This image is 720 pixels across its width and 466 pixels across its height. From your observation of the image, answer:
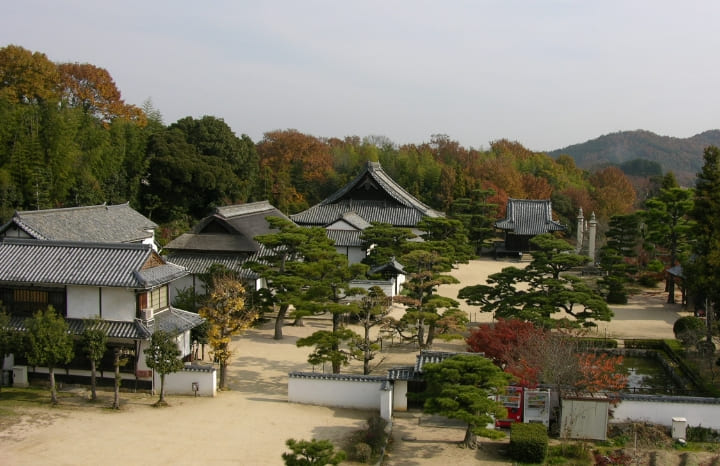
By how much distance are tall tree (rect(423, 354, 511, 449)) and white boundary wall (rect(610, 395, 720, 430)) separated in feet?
10.7

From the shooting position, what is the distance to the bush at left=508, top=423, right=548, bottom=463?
13.5 meters

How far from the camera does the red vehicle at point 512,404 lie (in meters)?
15.6

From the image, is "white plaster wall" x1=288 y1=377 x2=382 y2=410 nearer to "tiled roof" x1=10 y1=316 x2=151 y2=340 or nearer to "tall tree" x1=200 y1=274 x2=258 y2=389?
"tall tree" x1=200 y1=274 x2=258 y2=389

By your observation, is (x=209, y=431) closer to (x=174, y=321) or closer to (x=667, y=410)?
(x=174, y=321)

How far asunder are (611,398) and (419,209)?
24288 millimetres

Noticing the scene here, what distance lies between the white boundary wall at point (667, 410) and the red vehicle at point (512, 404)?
2191 millimetres

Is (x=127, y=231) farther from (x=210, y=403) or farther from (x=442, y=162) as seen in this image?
(x=442, y=162)

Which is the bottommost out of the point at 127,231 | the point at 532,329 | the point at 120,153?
the point at 532,329

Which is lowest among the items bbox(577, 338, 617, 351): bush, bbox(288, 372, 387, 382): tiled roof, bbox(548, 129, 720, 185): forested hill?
bbox(288, 372, 387, 382): tiled roof

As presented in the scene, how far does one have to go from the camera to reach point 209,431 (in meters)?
14.9

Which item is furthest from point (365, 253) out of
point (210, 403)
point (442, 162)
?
point (442, 162)

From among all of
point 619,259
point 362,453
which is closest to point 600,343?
point 619,259

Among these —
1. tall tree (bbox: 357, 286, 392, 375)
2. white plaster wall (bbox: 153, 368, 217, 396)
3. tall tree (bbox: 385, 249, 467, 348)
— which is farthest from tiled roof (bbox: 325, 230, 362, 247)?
white plaster wall (bbox: 153, 368, 217, 396)

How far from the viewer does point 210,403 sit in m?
17.0
